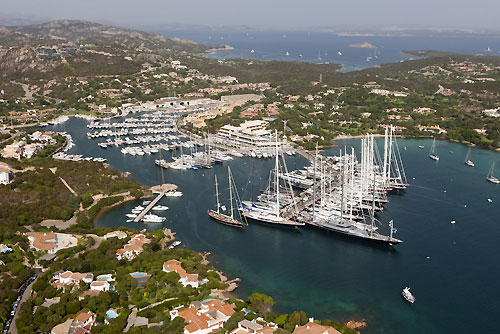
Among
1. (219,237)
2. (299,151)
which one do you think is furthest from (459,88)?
(219,237)

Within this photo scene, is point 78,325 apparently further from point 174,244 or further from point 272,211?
point 272,211

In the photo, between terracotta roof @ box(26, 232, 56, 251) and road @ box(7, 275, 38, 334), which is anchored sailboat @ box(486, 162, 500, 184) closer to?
terracotta roof @ box(26, 232, 56, 251)

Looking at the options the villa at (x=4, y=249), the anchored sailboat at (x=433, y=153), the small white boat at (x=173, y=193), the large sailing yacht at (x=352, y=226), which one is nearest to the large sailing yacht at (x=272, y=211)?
the large sailing yacht at (x=352, y=226)

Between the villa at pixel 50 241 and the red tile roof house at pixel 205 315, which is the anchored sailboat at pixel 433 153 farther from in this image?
the villa at pixel 50 241

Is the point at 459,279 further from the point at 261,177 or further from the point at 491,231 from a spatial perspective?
the point at 261,177

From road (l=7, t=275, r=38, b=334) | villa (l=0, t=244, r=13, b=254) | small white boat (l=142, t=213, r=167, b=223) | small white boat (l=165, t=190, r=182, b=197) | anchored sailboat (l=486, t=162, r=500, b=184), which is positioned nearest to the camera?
road (l=7, t=275, r=38, b=334)

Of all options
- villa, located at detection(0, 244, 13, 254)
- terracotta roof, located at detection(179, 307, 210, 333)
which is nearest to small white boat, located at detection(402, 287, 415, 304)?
terracotta roof, located at detection(179, 307, 210, 333)
